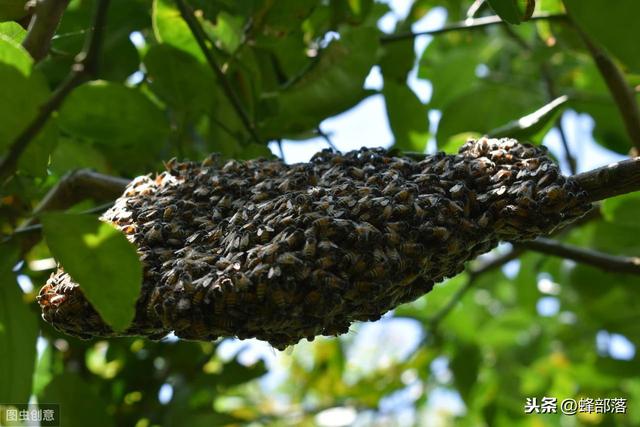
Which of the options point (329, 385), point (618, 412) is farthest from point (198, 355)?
point (618, 412)

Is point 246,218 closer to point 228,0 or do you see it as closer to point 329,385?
point 228,0

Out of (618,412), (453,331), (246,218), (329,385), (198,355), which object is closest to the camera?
(246,218)

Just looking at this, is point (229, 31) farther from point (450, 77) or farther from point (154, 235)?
point (450, 77)

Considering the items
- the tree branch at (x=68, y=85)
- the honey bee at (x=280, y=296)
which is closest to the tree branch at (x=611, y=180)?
the honey bee at (x=280, y=296)

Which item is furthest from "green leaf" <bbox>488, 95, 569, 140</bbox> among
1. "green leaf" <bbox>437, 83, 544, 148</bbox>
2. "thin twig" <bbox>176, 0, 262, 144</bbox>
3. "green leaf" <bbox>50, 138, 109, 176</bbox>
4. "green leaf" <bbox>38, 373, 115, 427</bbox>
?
"green leaf" <bbox>38, 373, 115, 427</bbox>

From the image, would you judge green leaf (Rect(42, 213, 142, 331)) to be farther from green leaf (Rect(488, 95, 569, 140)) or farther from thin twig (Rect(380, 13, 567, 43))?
thin twig (Rect(380, 13, 567, 43))
